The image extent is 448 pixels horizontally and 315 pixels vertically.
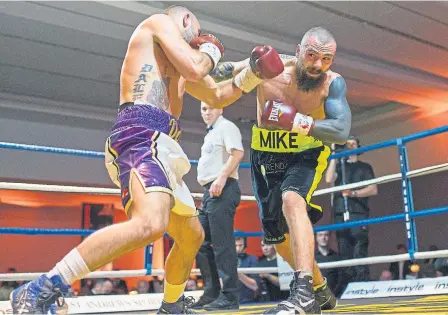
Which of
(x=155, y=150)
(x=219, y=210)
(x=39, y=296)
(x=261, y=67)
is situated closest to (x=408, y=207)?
(x=219, y=210)

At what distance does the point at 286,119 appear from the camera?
6.44ft

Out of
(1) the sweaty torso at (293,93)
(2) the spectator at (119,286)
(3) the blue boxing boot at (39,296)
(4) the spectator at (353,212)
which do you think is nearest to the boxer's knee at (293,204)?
(1) the sweaty torso at (293,93)

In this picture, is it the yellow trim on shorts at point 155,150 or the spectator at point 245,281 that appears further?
the spectator at point 245,281

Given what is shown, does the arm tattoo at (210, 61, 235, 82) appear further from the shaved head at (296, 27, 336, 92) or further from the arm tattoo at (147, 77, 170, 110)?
the arm tattoo at (147, 77, 170, 110)

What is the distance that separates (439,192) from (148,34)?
628cm

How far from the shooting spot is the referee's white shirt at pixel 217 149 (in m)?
3.02

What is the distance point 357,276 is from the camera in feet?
13.0

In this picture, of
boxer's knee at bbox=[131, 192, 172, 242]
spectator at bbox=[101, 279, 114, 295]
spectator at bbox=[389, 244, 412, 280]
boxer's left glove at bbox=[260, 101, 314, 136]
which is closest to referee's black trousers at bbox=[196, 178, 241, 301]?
boxer's left glove at bbox=[260, 101, 314, 136]

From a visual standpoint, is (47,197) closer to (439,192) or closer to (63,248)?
(63,248)

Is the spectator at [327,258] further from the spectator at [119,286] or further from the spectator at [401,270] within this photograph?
the spectator at [119,286]

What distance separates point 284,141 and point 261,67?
1.35 feet

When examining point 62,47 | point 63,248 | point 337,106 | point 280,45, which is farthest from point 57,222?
point 337,106

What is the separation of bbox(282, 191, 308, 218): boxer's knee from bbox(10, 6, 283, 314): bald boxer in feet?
1.07

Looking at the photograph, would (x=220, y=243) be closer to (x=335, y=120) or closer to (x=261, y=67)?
(x=335, y=120)
